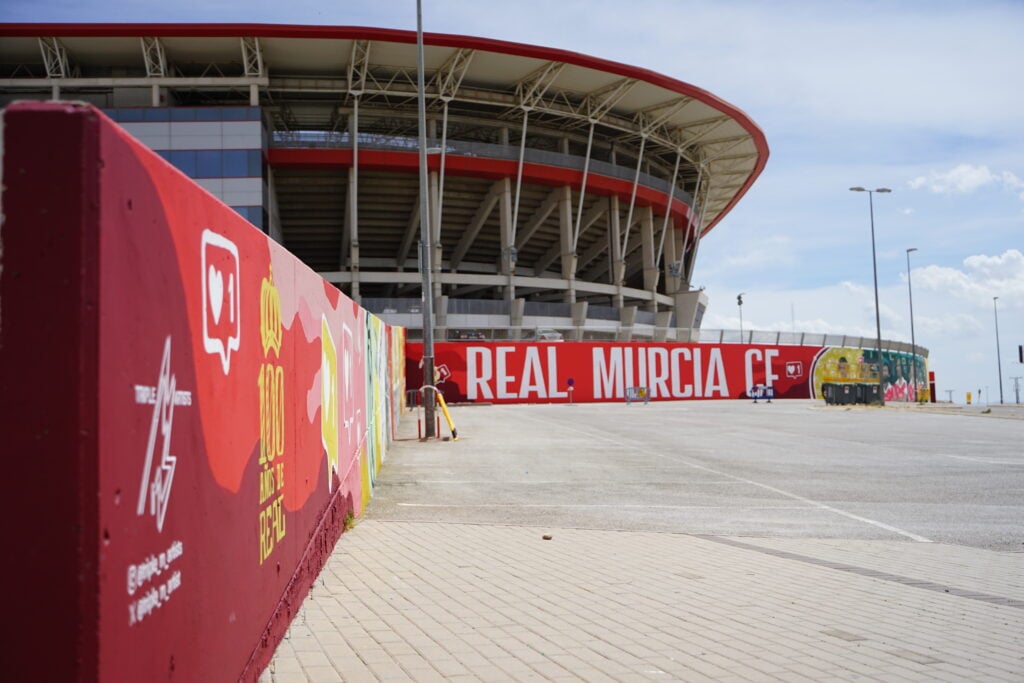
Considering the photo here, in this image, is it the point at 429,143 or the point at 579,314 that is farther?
the point at 579,314

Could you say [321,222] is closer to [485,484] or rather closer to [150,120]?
[150,120]

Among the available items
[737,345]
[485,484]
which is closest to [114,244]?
[485,484]

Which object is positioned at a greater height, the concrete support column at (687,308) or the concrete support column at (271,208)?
the concrete support column at (271,208)

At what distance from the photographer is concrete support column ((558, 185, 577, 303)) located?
51.2m

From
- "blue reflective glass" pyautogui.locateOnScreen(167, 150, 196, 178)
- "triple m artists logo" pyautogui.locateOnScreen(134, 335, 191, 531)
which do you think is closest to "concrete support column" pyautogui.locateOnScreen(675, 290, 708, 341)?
"blue reflective glass" pyautogui.locateOnScreen(167, 150, 196, 178)

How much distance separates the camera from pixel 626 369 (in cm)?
4494

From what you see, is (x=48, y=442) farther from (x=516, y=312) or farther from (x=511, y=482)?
(x=516, y=312)

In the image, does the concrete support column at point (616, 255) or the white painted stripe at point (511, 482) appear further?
the concrete support column at point (616, 255)

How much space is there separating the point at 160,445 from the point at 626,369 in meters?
42.8

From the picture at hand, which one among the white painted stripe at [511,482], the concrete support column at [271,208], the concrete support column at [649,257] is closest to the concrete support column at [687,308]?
the concrete support column at [649,257]

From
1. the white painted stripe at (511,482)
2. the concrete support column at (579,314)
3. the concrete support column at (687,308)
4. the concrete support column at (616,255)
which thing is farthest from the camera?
the concrete support column at (687,308)

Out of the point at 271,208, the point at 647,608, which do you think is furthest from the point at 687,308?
the point at 647,608

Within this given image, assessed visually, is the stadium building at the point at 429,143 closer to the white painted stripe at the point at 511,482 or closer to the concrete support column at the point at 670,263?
the concrete support column at the point at 670,263

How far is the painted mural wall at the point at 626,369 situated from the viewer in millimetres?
41719
